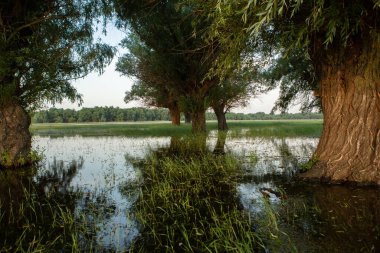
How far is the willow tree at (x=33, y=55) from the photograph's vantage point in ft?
40.0

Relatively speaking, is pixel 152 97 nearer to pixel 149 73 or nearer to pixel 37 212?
pixel 149 73

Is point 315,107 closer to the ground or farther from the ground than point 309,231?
farther from the ground

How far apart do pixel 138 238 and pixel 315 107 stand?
30440 mm

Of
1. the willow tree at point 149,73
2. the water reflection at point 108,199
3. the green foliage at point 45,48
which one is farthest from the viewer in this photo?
the willow tree at point 149,73

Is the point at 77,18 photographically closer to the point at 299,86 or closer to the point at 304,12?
the point at 304,12

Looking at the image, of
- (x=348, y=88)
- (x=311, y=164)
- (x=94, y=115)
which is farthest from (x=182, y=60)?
(x=94, y=115)

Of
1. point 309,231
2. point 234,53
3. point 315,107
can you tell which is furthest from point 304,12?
point 315,107

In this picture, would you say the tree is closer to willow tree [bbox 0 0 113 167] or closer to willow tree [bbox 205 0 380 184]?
willow tree [bbox 0 0 113 167]

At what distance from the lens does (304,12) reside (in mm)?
8430

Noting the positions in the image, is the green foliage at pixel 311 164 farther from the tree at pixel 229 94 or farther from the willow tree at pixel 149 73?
the tree at pixel 229 94

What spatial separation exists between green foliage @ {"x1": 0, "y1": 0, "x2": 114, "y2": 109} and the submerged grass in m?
6.91

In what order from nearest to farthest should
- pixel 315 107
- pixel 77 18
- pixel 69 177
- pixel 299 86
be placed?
1. pixel 69 177
2. pixel 77 18
3. pixel 299 86
4. pixel 315 107

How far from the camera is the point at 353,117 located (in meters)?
8.76

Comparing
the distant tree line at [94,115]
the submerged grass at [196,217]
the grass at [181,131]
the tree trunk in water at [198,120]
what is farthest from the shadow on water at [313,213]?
the distant tree line at [94,115]
